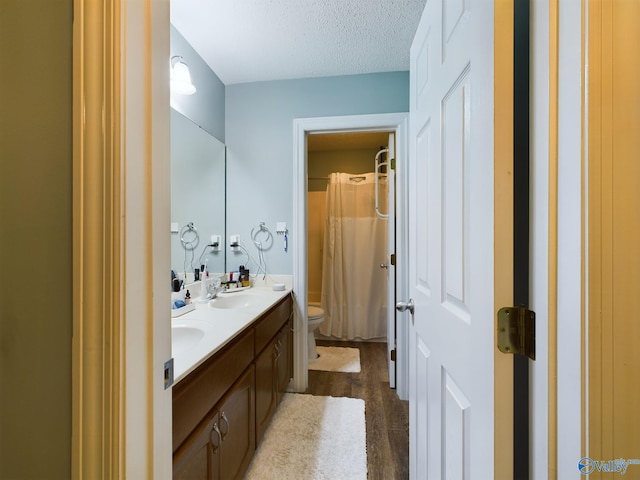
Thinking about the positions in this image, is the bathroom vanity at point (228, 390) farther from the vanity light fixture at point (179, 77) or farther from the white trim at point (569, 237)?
the vanity light fixture at point (179, 77)

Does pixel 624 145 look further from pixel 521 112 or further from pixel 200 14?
pixel 200 14

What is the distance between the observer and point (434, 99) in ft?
2.77

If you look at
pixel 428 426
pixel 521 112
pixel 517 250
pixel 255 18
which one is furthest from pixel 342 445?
pixel 255 18

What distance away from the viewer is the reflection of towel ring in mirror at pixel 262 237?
216cm

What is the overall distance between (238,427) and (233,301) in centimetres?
81

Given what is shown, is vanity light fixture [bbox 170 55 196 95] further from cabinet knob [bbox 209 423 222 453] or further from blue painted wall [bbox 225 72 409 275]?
cabinet knob [bbox 209 423 222 453]

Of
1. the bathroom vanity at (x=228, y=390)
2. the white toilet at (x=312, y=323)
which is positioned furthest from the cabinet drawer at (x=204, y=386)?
the white toilet at (x=312, y=323)

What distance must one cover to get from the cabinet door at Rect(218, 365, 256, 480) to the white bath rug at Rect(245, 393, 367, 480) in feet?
Answer: 0.57

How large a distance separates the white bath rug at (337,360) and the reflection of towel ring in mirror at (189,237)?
1.51 metres

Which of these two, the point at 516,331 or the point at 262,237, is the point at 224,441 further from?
the point at 262,237

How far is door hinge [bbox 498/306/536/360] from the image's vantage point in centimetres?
48

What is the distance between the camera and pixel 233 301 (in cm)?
182

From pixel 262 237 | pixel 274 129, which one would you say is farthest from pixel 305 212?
pixel 274 129

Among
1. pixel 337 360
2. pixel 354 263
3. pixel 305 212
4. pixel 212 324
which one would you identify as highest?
pixel 305 212
